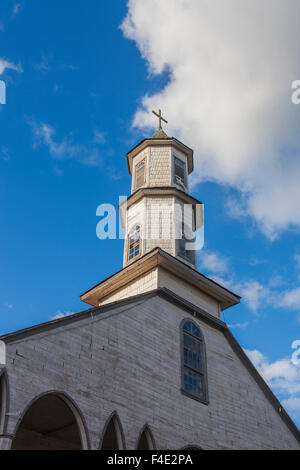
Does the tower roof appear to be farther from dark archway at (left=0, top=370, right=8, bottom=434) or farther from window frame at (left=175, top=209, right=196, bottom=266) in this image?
dark archway at (left=0, top=370, right=8, bottom=434)

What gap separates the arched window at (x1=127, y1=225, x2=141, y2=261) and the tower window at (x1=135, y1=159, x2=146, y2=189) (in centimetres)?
298

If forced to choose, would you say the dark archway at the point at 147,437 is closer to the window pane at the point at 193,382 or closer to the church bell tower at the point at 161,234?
the window pane at the point at 193,382

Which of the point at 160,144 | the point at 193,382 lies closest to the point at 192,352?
the point at 193,382

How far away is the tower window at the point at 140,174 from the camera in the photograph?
89.2ft

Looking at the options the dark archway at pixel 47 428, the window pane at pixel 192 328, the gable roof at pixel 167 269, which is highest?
the gable roof at pixel 167 269

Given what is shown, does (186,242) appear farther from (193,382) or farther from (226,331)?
(193,382)

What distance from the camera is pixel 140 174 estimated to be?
1089 inches

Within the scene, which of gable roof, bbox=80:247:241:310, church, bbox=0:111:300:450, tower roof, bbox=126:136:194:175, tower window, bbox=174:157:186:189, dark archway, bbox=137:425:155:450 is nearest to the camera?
church, bbox=0:111:300:450

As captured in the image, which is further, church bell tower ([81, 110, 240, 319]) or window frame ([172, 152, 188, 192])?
window frame ([172, 152, 188, 192])

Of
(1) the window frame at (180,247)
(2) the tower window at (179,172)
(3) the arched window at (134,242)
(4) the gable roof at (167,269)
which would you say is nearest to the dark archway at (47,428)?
(4) the gable roof at (167,269)

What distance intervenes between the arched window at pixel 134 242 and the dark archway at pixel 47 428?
8.17m

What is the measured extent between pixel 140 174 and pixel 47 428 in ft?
Answer: 44.9

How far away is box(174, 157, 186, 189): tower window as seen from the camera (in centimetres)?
2733

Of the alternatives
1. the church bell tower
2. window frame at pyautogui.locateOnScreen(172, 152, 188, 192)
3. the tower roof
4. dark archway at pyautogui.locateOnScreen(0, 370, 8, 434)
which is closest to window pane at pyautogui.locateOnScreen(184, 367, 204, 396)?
the church bell tower
